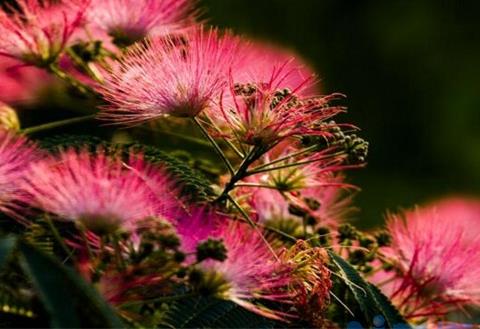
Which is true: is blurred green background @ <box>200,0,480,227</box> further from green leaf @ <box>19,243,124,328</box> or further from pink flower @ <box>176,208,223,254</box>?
green leaf @ <box>19,243,124,328</box>

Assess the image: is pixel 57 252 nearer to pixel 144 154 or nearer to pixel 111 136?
pixel 144 154

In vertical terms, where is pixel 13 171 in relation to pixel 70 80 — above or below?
below

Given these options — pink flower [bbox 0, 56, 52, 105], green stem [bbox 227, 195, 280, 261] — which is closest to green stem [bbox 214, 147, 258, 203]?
green stem [bbox 227, 195, 280, 261]

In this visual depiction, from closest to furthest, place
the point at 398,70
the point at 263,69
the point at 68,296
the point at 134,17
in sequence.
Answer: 1. the point at 68,296
2. the point at 263,69
3. the point at 134,17
4. the point at 398,70

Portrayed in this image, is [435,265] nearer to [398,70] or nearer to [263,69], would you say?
[263,69]

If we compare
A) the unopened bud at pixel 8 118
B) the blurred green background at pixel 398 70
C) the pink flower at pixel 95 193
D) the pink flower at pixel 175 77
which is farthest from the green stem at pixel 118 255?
the blurred green background at pixel 398 70

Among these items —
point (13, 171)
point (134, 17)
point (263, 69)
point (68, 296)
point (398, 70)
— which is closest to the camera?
point (68, 296)

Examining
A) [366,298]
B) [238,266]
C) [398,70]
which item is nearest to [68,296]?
[238,266]
